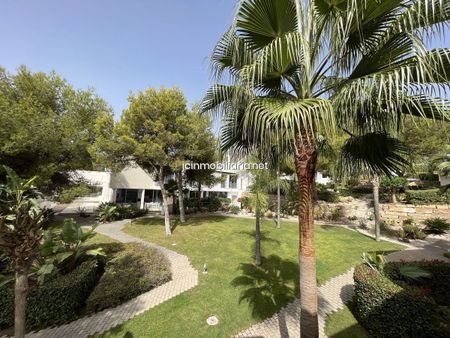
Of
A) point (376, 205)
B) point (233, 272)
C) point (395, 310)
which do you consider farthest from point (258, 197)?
point (376, 205)

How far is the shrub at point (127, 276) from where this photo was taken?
6.70 meters

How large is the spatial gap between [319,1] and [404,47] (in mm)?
1363

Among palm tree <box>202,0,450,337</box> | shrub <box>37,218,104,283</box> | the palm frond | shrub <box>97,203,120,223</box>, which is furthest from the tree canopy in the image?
the palm frond

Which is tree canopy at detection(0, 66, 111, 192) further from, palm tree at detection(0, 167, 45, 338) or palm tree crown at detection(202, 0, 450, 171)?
palm tree crown at detection(202, 0, 450, 171)

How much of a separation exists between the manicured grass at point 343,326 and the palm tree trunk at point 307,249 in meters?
2.75

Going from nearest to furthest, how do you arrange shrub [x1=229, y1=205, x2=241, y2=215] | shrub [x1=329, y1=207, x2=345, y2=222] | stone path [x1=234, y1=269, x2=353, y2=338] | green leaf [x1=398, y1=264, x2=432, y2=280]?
stone path [x1=234, y1=269, x2=353, y2=338] < green leaf [x1=398, y1=264, x2=432, y2=280] < shrub [x1=329, y1=207, x2=345, y2=222] < shrub [x1=229, y1=205, x2=241, y2=215]

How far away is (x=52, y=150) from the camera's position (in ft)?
49.0

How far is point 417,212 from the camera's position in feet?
56.2

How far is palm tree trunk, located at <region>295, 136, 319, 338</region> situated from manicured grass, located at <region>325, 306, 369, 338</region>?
9.03 feet

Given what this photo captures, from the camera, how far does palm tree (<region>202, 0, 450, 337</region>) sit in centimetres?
278

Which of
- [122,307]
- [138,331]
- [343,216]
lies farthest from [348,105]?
[343,216]

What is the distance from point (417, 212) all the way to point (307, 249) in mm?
19508

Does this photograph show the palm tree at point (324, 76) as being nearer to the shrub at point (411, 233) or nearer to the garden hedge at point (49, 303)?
the garden hedge at point (49, 303)

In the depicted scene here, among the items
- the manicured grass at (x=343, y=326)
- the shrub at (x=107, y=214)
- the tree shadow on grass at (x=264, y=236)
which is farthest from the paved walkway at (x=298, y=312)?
the shrub at (x=107, y=214)
